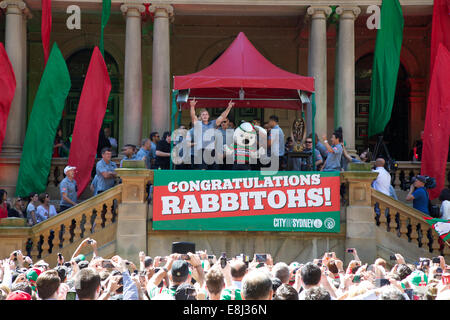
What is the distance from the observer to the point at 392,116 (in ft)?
70.9

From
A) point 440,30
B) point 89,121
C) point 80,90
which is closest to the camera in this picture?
point 89,121

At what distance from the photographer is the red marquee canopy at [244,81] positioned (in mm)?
13250

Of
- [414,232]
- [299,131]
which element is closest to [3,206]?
[299,131]

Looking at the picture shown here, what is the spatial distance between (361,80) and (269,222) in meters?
11.9

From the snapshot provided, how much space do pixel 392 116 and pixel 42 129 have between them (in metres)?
12.0

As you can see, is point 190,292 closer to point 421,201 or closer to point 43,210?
point 43,210

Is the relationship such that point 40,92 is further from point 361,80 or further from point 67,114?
point 361,80

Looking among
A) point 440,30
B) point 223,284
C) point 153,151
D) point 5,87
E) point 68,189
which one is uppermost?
point 440,30

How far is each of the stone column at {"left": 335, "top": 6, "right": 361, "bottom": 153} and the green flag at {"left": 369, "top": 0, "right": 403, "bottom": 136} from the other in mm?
1868

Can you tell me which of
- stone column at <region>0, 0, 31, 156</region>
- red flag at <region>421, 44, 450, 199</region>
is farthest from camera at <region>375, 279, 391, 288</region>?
stone column at <region>0, 0, 31, 156</region>

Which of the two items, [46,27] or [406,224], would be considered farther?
[46,27]

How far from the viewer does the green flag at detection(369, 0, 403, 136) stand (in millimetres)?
15461

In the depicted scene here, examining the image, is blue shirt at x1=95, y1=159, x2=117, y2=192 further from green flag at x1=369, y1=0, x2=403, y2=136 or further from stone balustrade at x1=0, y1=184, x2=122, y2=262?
green flag at x1=369, y1=0, x2=403, y2=136

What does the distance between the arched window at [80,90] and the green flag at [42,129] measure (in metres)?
5.58
